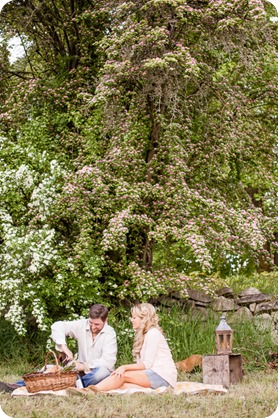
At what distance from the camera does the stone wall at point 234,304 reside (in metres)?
10.0

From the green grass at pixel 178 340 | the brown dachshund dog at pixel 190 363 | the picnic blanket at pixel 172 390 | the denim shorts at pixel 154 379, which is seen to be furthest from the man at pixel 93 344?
the brown dachshund dog at pixel 190 363

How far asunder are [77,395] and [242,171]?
5.49m

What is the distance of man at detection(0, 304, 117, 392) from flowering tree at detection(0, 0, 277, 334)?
52.4 inches

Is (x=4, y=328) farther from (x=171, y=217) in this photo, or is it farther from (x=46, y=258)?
(x=171, y=217)

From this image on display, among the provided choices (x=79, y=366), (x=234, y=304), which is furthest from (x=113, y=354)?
(x=234, y=304)

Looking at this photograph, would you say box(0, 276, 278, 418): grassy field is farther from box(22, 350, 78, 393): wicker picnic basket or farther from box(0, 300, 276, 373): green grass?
box(22, 350, 78, 393): wicker picnic basket

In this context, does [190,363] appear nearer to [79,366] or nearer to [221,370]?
[221,370]

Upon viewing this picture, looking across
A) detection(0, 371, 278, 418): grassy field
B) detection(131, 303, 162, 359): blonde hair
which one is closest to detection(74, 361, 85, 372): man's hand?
detection(0, 371, 278, 418): grassy field

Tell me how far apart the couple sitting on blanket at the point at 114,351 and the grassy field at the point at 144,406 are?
28 cm

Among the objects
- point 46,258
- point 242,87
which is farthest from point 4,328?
point 242,87

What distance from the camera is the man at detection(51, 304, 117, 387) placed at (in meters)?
6.91

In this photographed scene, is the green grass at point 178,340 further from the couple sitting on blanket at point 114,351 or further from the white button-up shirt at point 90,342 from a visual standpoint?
the couple sitting on blanket at point 114,351

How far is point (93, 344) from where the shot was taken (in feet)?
23.7

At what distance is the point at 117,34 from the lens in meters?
9.85
